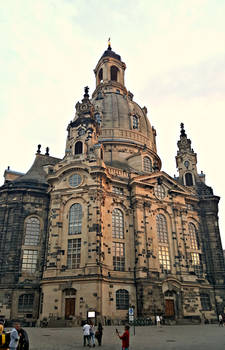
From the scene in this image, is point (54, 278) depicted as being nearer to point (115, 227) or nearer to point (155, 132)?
point (115, 227)

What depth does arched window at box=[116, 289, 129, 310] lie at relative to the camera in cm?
3282

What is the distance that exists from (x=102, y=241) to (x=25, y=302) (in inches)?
438

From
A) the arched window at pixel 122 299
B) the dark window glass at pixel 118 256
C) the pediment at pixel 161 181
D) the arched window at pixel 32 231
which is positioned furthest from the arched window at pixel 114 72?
the arched window at pixel 122 299

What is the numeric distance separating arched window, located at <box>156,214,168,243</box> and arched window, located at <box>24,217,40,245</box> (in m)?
15.4

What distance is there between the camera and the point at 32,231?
38.0 metres

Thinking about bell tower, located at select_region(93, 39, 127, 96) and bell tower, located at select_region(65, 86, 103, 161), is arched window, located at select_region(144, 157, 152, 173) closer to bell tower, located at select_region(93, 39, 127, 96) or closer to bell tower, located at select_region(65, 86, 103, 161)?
bell tower, located at select_region(65, 86, 103, 161)

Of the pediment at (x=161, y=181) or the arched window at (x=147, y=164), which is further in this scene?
the arched window at (x=147, y=164)

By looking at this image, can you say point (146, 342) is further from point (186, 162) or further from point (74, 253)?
point (186, 162)

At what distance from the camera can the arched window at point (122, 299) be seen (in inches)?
1292

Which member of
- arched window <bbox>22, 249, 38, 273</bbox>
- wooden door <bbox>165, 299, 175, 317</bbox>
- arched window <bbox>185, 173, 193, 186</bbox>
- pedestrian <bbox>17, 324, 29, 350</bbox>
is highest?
arched window <bbox>185, 173, 193, 186</bbox>

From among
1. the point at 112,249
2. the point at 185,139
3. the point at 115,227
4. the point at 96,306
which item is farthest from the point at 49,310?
the point at 185,139

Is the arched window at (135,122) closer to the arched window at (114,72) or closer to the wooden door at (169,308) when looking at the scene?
the arched window at (114,72)

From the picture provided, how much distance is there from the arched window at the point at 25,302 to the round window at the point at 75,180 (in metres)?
13.7

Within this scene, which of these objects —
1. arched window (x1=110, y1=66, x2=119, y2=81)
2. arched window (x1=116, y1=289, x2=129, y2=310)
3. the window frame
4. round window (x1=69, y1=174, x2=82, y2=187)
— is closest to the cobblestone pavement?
arched window (x1=116, y1=289, x2=129, y2=310)
